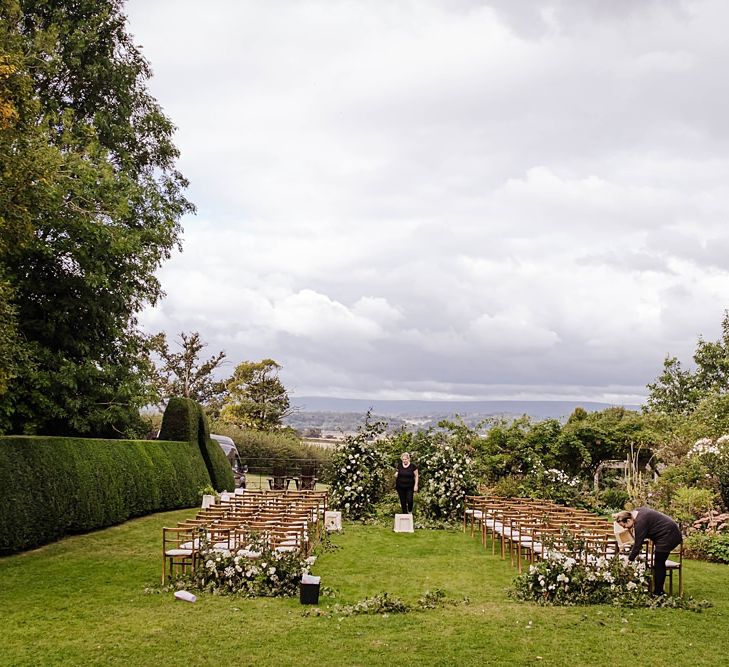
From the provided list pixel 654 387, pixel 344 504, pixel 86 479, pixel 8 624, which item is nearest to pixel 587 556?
pixel 8 624

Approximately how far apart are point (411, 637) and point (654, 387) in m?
34.8

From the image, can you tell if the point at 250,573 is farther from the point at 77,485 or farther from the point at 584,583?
the point at 77,485

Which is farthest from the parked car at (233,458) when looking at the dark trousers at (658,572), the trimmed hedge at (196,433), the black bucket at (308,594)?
the dark trousers at (658,572)

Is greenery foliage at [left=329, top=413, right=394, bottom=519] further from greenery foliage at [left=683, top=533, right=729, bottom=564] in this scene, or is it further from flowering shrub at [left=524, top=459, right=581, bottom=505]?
greenery foliage at [left=683, top=533, right=729, bottom=564]

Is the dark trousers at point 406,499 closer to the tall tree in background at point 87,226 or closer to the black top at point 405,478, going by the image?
the black top at point 405,478

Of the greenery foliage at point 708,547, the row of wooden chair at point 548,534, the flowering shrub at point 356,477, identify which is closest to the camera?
the row of wooden chair at point 548,534

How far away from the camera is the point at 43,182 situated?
10383mm

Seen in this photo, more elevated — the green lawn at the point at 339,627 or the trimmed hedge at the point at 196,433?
the trimmed hedge at the point at 196,433

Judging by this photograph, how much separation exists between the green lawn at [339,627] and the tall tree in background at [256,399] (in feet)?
115

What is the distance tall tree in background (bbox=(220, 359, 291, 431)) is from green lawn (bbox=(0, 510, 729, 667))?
115ft

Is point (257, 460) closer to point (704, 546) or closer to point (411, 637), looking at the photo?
point (704, 546)

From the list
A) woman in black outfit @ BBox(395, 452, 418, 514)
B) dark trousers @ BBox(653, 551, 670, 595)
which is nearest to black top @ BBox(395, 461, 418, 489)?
woman in black outfit @ BBox(395, 452, 418, 514)

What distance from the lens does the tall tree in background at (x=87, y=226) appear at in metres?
15.0

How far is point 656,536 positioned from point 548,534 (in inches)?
73.2
